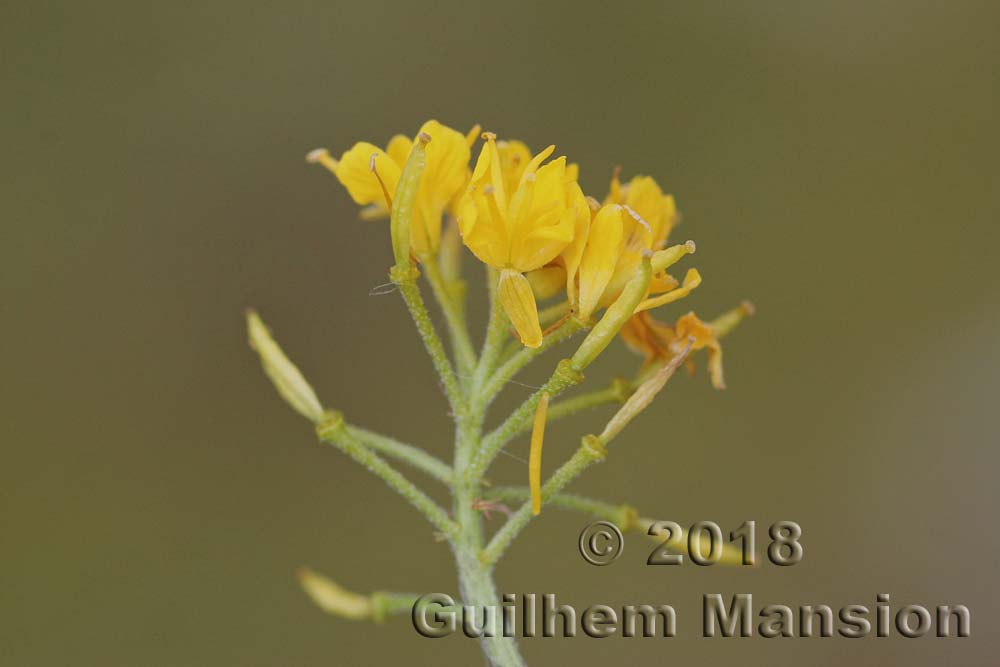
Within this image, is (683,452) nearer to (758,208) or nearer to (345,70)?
(758,208)

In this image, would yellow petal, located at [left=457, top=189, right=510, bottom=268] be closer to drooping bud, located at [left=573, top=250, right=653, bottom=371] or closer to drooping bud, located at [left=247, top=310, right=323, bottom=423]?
drooping bud, located at [left=573, top=250, right=653, bottom=371]

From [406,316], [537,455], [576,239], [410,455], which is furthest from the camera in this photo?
[406,316]

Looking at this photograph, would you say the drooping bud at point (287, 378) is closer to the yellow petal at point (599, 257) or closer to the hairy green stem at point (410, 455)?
the hairy green stem at point (410, 455)

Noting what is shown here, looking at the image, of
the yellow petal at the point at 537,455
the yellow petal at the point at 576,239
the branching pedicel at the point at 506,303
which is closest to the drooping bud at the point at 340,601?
the branching pedicel at the point at 506,303

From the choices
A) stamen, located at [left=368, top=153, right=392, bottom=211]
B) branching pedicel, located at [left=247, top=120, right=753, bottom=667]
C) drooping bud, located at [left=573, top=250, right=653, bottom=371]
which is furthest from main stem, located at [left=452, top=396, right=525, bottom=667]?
stamen, located at [left=368, top=153, right=392, bottom=211]

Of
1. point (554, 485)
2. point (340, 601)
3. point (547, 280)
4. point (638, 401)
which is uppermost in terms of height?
point (547, 280)

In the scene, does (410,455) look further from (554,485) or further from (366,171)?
(366,171)

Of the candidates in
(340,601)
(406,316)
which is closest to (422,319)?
(340,601)

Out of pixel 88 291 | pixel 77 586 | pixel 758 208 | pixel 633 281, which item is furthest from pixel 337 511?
pixel 633 281
